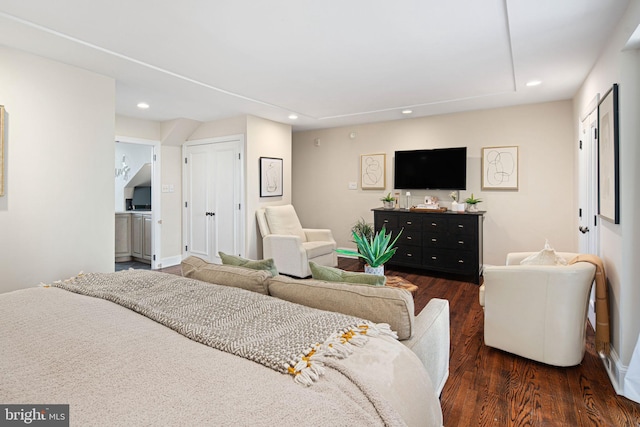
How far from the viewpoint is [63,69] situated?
10.1 feet

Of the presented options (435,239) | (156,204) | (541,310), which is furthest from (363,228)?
(541,310)

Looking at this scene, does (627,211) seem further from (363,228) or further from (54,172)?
(54,172)

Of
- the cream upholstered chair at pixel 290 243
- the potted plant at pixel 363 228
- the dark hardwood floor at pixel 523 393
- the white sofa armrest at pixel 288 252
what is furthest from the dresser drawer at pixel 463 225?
the white sofa armrest at pixel 288 252

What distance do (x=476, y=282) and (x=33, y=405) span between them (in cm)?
469

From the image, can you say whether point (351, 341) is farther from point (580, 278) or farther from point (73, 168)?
point (73, 168)

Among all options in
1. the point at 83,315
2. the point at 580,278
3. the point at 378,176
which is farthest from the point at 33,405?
the point at 378,176

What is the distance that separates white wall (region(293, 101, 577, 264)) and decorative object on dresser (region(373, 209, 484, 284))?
1.57 feet

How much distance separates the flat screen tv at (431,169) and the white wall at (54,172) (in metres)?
3.97

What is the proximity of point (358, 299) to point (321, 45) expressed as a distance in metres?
2.13

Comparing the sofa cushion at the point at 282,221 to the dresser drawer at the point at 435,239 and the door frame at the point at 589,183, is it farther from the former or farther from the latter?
the door frame at the point at 589,183

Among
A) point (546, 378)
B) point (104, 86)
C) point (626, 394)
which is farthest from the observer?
point (104, 86)

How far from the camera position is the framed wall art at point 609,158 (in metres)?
2.24

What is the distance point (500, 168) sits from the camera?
485cm

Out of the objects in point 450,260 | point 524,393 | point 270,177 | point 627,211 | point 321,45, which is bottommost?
point 524,393
